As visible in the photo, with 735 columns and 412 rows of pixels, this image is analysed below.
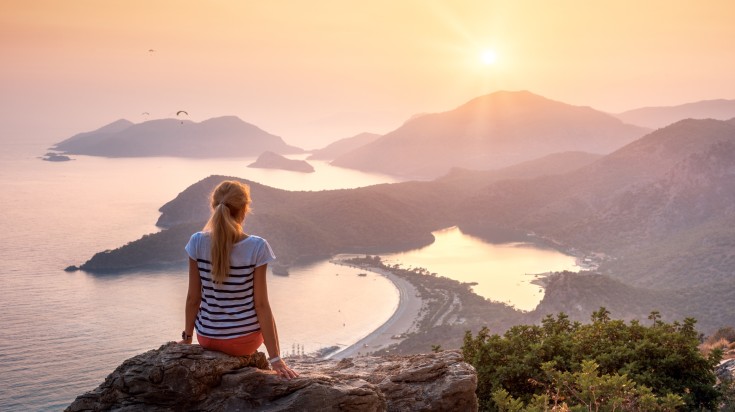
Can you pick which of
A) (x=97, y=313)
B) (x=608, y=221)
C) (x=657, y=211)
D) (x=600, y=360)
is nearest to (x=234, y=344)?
(x=600, y=360)

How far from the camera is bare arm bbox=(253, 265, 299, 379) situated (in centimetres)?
781

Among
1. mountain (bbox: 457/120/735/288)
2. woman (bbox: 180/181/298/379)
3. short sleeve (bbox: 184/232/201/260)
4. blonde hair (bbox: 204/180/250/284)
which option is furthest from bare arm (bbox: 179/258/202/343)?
mountain (bbox: 457/120/735/288)

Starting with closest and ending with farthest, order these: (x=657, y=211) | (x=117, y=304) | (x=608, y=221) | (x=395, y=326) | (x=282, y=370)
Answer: (x=282, y=370), (x=395, y=326), (x=117, y=304), (x=657, y=211), (x=608, y=221)

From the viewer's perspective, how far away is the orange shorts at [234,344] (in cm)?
809

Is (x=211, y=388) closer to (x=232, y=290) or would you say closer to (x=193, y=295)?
(x=193, y=295)

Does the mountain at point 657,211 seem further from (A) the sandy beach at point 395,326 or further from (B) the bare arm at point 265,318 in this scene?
(B) the bare arm at point 265,318

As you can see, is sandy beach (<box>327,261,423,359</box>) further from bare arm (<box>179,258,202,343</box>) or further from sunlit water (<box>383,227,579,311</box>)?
bare arm (<box>179,258,202,343</box>)

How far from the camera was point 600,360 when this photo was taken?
13.5 metres

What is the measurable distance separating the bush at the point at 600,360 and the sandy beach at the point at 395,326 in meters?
63.9

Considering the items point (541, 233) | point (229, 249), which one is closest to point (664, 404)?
point (229, 249)

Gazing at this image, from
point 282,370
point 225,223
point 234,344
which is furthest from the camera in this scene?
point 282,370

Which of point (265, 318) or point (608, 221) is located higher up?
point (608, 221)

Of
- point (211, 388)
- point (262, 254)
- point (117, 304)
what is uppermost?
point (262, 254)

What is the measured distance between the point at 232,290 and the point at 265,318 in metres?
0.59
